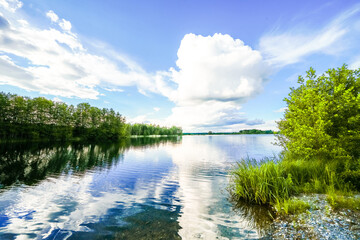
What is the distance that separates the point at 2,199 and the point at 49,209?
454 centimetres

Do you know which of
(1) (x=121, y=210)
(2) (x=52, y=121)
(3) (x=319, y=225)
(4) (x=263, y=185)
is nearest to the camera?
(3) (x=319, y=225)

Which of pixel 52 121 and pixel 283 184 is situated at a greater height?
pixel 52 121

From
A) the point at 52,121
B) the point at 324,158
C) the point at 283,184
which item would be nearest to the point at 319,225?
the point at 283,184

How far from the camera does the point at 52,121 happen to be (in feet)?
261

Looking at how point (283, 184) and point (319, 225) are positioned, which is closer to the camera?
point (319, 225)

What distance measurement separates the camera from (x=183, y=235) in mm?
6926

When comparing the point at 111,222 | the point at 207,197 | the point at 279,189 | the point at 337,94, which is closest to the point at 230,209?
the point at 207,197

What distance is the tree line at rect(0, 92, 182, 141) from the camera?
63622 millimetres

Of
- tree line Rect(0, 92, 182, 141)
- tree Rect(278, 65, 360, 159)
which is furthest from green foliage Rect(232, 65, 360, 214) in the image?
tree line Rect(0, 92, 182, 141)

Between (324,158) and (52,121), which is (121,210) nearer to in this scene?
(324,158)

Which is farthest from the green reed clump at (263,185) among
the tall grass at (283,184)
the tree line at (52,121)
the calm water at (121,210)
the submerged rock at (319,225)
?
the tree line at (52,121)

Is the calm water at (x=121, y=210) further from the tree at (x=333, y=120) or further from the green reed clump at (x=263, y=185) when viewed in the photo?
the tree at (x=333, y=120)

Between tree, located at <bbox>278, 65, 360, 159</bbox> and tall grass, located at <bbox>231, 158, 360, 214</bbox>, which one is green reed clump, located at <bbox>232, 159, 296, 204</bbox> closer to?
tall grass, located at <bbox>231, 158, 360, 214</bbox>

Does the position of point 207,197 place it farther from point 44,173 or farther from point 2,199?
point 44,173
